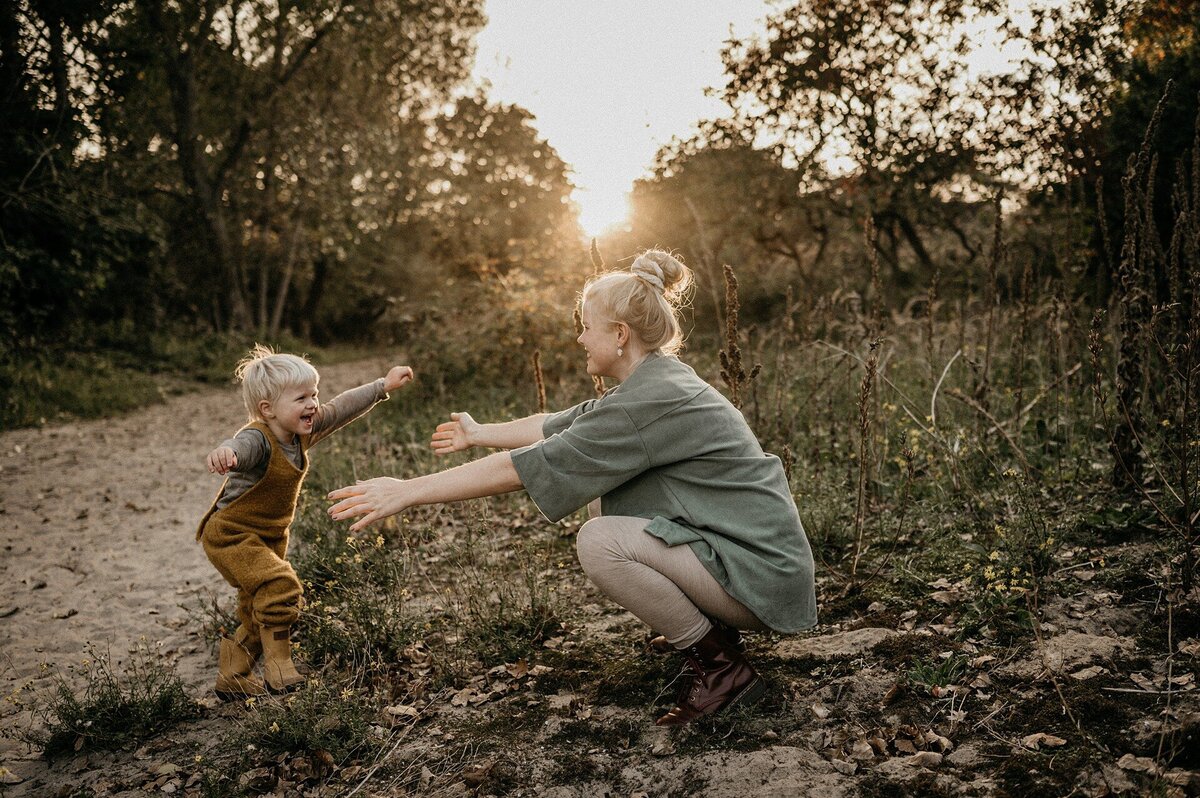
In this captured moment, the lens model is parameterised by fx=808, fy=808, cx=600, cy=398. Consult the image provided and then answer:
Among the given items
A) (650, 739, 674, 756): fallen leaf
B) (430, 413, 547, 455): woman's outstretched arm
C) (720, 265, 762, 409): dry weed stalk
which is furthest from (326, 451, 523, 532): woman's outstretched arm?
(720, 265, 762, 409): dry weed stalk

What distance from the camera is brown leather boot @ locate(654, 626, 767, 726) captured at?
2760 millimetres

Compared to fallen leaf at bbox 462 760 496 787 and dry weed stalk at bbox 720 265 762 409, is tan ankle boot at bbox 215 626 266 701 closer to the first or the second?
fallen leaf at bbox 462 760 496 787

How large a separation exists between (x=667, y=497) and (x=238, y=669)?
198 centimetres

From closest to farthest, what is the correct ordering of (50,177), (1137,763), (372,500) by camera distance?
1. (1137,763)
2. (372,500)
3. (50,177)

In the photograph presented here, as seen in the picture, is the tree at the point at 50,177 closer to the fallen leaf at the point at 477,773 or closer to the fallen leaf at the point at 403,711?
the fallen leaf at the point at 403,711

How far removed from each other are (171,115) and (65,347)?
7.99 m

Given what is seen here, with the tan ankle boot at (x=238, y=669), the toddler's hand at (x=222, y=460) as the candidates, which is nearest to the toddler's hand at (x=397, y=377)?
the toddler's hand at (x=222, y=460)

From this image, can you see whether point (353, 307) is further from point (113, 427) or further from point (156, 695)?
point (156, 695)

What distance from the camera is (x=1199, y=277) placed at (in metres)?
2.57

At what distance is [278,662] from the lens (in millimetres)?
3305

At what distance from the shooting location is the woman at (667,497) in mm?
2691

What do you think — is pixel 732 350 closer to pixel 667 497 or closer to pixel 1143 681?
pixel 667 497

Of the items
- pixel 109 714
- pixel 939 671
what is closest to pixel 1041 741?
pixel 939 671

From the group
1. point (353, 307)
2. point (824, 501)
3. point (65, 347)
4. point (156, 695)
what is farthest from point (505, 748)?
point (353, 307)
